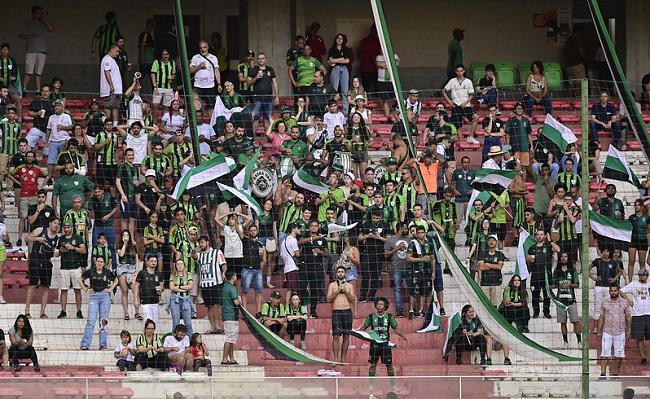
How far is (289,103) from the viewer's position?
2441cm

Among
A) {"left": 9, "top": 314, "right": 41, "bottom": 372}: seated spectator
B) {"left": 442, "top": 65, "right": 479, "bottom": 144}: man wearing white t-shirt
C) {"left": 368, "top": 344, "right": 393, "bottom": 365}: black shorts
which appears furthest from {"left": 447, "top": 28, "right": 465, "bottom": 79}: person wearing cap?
{"left": 9, "top": 314, "right": 41, "bottom": 372}: seated spectator

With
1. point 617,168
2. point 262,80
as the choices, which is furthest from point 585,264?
point 262,80

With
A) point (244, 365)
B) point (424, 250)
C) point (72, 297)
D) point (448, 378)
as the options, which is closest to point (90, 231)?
point (72, 297)

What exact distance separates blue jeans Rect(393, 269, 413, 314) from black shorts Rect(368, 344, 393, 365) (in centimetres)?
93

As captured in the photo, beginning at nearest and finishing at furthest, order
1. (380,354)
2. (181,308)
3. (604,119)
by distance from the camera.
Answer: (380,354), (181,308), (604,119)

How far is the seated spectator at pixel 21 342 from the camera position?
19.4m

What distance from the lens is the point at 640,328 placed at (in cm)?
2023

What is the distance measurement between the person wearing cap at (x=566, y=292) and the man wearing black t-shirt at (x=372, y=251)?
7.09 ft

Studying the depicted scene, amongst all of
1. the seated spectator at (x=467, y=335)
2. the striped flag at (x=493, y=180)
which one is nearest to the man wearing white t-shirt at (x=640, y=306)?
the seated spectator at (x=467, y=335)

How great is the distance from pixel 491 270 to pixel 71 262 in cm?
522

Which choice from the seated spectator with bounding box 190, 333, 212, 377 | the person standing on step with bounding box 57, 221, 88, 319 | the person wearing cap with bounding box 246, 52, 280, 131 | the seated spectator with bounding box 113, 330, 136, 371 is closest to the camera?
the seated spectator with bounding box 190, 333, 212, 377

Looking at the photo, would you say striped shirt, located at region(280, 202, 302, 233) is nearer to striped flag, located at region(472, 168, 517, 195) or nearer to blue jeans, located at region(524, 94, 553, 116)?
striped flag, located at region(472, 168, 517, 195)

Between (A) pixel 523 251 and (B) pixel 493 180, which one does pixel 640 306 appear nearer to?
(A) pixel 523 251

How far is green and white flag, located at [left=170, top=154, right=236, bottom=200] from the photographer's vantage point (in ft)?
67.4
